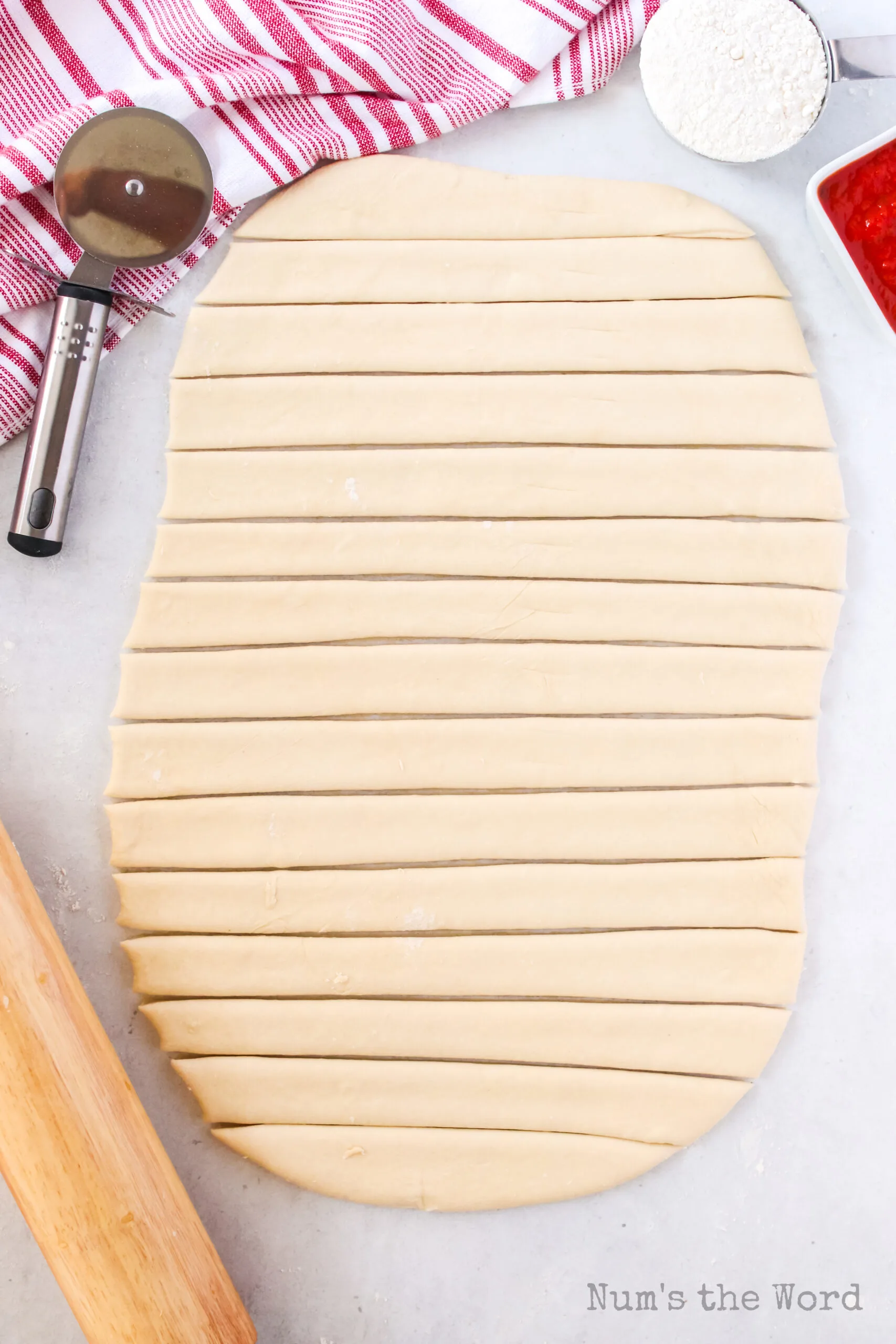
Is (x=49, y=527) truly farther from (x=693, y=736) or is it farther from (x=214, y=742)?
(x=693, y=736)

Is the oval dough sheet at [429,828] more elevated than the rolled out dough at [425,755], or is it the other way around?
the rolled out dough at [425,755]

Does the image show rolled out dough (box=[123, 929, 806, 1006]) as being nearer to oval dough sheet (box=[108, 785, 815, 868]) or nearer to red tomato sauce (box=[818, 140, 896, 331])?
oval dough sheet (box=[108, 785, 815, 868])

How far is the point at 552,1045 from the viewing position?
1131 mm

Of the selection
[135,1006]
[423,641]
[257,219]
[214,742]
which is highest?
[257,219]

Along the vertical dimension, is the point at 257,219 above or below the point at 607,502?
above

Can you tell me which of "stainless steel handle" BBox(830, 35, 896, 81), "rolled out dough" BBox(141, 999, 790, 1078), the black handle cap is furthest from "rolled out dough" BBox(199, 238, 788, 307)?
"rolled out dough" BBox(141, 999, 790, 1078)

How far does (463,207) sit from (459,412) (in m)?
0.26

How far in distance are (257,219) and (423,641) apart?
1.90 ft

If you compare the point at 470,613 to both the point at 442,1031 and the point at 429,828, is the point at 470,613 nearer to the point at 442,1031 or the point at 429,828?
the point at 429,828

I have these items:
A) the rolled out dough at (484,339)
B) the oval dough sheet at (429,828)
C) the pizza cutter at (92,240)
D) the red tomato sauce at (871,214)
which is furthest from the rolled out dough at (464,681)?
the red tomato sauce at (871,214)

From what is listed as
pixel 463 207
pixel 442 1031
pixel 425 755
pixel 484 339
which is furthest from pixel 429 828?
pixel 463 207

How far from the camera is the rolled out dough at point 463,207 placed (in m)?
1.17

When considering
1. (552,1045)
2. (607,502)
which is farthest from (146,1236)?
(607,502)

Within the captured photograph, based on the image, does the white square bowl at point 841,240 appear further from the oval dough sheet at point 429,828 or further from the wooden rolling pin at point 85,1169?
the wooden rolling pin at point 85,1169
